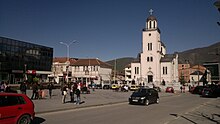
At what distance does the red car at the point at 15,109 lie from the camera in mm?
9930

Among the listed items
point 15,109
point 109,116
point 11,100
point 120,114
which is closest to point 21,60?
point 120,114

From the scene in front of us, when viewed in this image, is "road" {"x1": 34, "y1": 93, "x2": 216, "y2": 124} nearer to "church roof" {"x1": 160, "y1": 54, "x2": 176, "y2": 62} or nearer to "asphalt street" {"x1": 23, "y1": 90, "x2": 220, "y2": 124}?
"asphalt street" {"x1": 23, "y1": 90, "x2": 220, "y2": 124}

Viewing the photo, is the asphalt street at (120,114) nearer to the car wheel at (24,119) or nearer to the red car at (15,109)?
the car wheel at (24,119)

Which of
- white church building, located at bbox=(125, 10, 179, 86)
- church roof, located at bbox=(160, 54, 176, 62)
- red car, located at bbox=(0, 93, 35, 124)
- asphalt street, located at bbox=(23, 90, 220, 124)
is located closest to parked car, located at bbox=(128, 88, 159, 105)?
asphalt street, located at bbox=(23, 90, 220, 124)

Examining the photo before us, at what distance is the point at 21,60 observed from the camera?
221 feet

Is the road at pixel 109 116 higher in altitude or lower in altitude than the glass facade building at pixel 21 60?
lower

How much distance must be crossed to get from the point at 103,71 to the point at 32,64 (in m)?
32.8

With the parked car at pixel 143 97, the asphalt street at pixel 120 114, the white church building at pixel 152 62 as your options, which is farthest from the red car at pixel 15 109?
the white church building at pixel 152 62

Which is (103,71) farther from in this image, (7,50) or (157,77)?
(7,50)

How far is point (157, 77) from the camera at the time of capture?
288 feet

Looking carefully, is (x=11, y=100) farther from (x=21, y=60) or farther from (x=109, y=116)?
(x=21, y=60)

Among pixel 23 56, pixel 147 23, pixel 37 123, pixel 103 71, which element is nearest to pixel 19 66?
pixel 23 56

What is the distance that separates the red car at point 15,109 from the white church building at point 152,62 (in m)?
76.9

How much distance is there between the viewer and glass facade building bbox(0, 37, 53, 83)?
6155cm
